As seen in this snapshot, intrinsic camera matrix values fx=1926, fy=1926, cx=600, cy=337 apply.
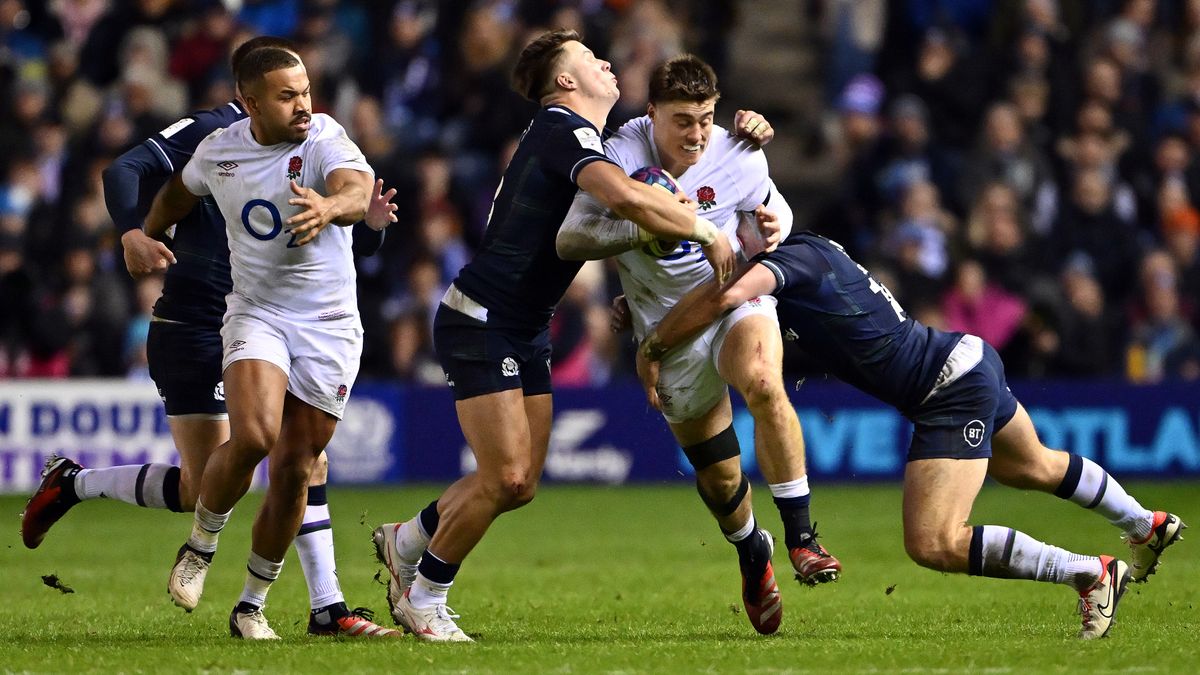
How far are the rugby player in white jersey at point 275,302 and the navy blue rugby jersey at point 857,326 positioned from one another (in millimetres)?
1930

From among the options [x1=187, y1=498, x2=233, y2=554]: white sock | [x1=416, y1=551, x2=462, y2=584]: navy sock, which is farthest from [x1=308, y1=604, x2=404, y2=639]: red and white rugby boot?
[x1=187, y1=498, x2=233, y2=554]: white sock

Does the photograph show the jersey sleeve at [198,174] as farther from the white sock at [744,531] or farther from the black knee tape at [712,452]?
the white sock at [744,531]

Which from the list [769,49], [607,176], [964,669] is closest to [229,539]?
[607,176]

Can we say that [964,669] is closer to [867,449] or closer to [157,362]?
[157,362]

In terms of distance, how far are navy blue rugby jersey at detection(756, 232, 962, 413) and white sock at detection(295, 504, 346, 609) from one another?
2.45 metres

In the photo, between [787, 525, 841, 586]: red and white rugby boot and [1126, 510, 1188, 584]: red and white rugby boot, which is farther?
[1126, 510, 1188, 584]: red and white rugby boot

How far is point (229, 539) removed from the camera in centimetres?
1425

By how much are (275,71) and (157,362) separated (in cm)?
172

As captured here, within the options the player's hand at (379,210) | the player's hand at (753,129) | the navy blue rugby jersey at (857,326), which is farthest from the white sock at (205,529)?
the player's hand at (753,129)

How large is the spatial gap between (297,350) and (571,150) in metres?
1.60

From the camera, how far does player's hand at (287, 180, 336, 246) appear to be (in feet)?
26.5

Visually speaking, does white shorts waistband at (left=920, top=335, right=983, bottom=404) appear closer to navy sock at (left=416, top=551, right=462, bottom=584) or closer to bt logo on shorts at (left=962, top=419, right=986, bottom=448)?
bt logo on shorts at (left=962, top=419, right=986, bottom=448)

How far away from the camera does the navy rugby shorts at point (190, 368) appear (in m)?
9.31

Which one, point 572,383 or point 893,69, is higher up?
point 893,69
